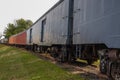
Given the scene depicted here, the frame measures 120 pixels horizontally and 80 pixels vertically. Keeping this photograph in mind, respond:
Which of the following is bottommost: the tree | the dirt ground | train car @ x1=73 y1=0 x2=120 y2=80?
the dirt ground

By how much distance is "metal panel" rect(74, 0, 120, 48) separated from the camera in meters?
8.62

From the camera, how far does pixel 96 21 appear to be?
33.7ft

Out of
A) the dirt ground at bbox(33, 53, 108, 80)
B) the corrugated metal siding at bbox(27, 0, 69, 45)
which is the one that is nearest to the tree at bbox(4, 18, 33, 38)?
the corrugated metal siding at bbox(27, 0, 69, 45)

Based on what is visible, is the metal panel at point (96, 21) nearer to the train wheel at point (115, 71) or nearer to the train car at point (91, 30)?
the train car at point (91, 30)

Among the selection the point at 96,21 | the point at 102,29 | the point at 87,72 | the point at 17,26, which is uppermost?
the point at 17,26

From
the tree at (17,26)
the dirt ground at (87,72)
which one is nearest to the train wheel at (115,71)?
the dirt ground at (87,72)

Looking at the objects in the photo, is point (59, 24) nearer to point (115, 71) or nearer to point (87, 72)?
point (87, 72)

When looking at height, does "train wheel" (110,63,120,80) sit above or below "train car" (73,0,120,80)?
below

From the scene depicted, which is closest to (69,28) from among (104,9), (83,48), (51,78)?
(83,48)

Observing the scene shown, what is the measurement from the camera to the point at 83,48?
45.4ft

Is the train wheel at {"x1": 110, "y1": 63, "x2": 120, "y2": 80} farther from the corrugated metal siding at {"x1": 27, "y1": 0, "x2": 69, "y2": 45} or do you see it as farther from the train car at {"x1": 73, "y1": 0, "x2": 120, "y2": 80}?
the corrugated metal siding at {"x1": 27, "y1": 0, "x2": 69, "y2": 45}

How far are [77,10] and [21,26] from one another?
403 ft

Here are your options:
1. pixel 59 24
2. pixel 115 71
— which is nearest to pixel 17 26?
pixel 59 24

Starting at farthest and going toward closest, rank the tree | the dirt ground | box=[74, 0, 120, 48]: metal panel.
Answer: the tree → the dirt ground → box=[74, 0, 120, 48]: metal panel
